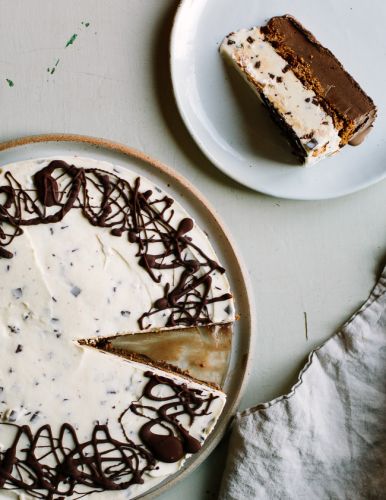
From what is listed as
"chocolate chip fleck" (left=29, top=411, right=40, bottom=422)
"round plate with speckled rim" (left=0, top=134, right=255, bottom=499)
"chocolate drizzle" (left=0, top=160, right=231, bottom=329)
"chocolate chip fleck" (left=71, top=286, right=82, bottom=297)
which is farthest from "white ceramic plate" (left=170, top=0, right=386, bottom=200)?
"chocolate chip fleck" (left=29, top=411, right=40, bottom=422)

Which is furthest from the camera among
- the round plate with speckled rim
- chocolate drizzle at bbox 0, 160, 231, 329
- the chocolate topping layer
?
the chocolate topping layer

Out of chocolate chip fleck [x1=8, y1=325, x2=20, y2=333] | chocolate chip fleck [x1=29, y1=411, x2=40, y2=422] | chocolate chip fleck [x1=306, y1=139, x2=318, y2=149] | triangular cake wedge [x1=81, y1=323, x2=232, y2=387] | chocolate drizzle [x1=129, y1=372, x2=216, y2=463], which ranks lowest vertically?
chocolate drizzle [x1=129, y1=372, x2=216, y2=463]

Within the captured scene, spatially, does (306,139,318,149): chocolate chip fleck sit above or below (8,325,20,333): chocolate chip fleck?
below

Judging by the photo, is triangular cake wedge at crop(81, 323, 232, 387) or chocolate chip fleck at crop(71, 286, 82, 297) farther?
triangular cake wedge at crop(81, 323, 232, 387)

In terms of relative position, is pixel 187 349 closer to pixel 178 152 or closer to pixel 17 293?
pixel 17 293

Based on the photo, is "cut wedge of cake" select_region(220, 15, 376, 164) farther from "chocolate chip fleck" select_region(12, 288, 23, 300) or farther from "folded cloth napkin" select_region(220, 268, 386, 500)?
"chocolate chip fleck" select_region(12, 288, 23, 300)

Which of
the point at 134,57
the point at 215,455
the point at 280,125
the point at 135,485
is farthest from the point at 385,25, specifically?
the point at 135,485

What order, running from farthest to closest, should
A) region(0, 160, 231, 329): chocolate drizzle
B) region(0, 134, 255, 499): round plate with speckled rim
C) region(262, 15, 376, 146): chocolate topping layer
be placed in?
region(262, 15, 376, 146): chocolate topping layer
region(0, 134, 255, 499): round plate with speckled rim
region(0, 160, 231, 329): chocolate drizzle

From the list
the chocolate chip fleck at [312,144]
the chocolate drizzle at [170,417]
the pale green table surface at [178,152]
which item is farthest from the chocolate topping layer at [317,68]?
the chocolate drizzle at [170,417]
